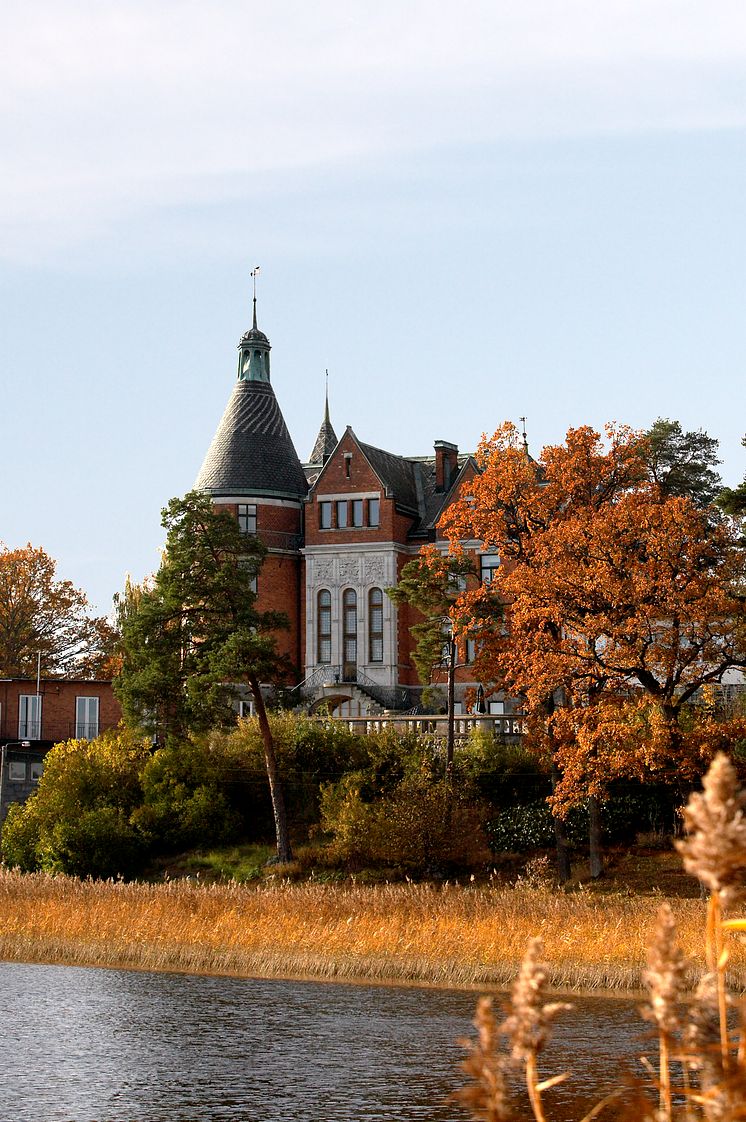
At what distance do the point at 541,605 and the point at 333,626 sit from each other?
29.2 meters

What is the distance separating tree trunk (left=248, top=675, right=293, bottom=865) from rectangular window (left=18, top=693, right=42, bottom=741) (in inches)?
671

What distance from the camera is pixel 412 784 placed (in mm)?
45750

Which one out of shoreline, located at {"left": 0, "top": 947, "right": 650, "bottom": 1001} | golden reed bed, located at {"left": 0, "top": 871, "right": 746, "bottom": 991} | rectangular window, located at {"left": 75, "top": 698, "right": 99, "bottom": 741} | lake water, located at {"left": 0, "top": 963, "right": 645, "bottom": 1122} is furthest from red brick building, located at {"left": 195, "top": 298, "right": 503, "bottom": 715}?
lake water, located at {"left": 0, "top": 963, "right": 645, "bottom": 1122}

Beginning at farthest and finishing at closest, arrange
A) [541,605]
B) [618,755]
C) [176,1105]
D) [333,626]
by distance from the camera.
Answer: [333,626]
[541,605]
[618,755]
[176,1105]

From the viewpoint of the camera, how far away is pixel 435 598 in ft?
151

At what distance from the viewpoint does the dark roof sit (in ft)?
236

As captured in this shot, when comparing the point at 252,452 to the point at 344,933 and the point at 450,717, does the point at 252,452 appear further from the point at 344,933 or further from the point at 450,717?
the point at 344,933

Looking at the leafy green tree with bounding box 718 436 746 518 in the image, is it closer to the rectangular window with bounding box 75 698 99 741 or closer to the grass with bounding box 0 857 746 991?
the grass with bounding box 0 857 746 991

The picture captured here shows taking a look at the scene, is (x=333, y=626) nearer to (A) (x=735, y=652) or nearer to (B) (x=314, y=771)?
(B) (x=314, y=771)

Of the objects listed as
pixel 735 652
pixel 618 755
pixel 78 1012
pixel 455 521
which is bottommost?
pixel 78 1012

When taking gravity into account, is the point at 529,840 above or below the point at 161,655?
→ below

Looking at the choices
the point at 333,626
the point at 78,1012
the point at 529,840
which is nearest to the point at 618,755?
the point at 529,840

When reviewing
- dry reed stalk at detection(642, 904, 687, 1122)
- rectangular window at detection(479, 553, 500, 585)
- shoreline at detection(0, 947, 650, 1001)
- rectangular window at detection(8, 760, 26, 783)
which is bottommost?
shoreline at detection(0, 947, 650, 1001)

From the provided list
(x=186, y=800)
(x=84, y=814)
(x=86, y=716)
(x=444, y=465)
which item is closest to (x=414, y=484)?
(x=444, y=465)
